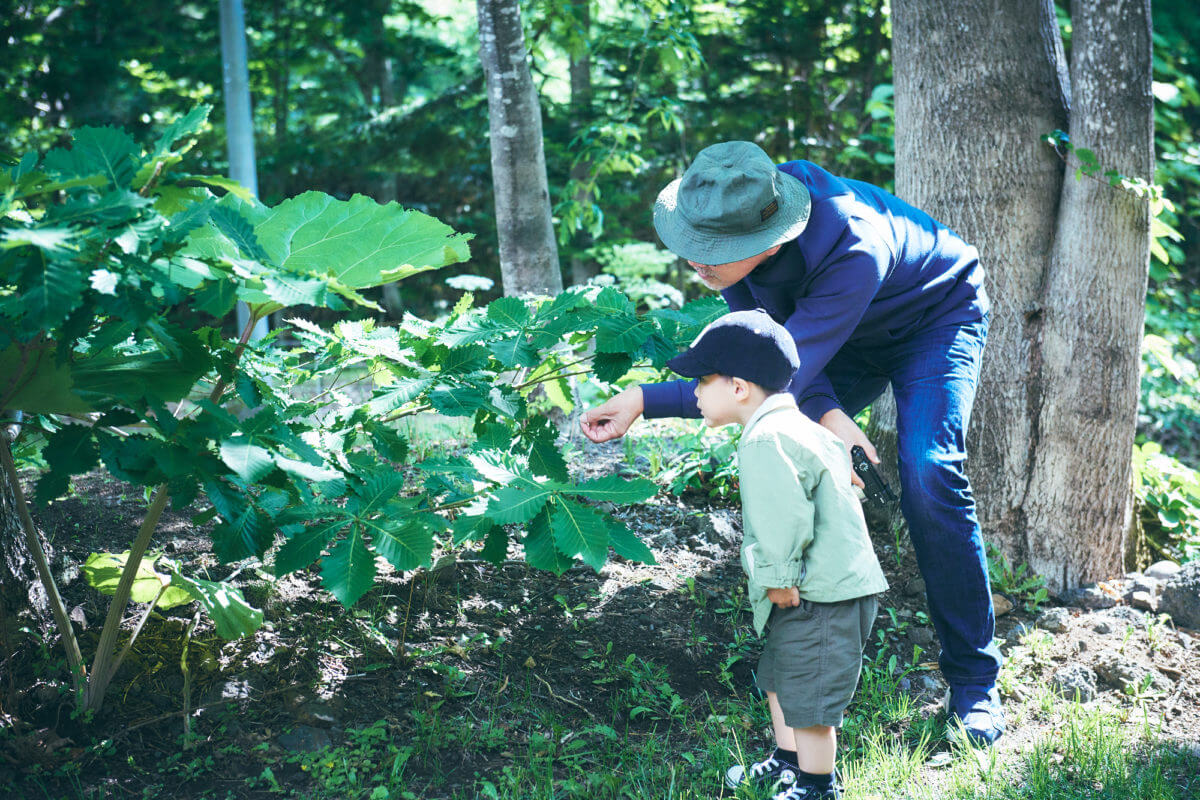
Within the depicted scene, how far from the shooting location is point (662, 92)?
9703mm

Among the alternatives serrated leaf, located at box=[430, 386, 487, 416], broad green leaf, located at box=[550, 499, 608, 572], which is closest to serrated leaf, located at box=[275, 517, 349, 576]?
serrated leaf, located at box=[430, 386, 487, 416]

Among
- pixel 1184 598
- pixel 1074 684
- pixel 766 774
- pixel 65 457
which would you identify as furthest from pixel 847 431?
pixel 65 457

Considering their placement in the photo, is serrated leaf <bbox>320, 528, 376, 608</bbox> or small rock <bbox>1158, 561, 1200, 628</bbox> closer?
serrated leaf <bbox>320, 528, 376, 608</bbox>

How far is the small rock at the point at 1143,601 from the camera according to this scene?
3543mm

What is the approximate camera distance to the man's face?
243 cm

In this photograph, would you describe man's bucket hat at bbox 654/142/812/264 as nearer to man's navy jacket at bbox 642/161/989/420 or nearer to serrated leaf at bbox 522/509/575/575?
man's navy jacket at bbox 642/161/989/420

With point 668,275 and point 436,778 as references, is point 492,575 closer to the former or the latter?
point 436,778

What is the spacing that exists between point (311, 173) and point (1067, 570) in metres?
10.4

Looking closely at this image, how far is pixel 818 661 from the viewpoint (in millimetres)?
2188

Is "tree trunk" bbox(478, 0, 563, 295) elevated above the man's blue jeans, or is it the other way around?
"tree trunk" bbox(478, 0, 563, 295)

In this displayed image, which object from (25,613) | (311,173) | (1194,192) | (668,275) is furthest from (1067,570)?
(311,173)

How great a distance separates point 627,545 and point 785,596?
1.34ft

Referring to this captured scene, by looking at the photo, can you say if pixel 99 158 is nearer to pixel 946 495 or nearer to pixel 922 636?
pixel 946 495

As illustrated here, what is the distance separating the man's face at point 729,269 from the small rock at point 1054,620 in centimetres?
196
